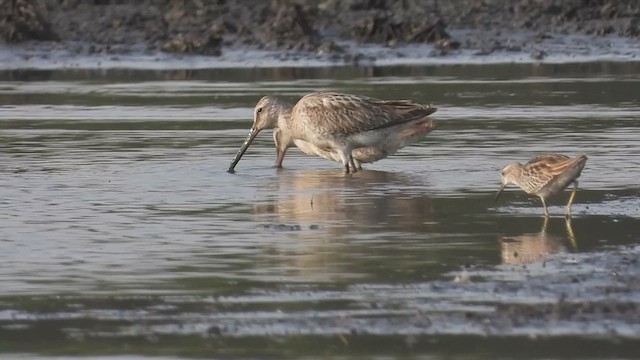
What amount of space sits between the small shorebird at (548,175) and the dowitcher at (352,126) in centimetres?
349

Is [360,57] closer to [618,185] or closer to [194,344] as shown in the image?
[618,185]

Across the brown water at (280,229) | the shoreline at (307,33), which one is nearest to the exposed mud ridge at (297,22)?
the shoreline at (307,33)

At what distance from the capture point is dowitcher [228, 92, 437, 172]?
56.6ft

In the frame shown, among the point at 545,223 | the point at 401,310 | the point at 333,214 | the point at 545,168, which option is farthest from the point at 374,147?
the point at 401,310

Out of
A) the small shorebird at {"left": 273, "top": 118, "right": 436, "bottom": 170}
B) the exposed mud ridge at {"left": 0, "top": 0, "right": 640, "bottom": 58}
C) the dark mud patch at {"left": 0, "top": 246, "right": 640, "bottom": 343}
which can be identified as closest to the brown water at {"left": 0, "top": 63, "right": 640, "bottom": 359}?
the dark mud patch at {"left": 0, "top": 246, "right": 640, "bottom": 343}

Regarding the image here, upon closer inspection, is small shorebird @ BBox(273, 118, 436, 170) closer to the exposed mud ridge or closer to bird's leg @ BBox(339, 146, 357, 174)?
bird's leg @ BBox(339, 146, 357, 174)

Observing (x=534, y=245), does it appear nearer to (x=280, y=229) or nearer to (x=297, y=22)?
(x=280, y=229)

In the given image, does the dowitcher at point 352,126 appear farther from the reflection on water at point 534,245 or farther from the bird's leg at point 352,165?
the reflection on water at point 534,245

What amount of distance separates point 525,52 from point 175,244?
18329 mm

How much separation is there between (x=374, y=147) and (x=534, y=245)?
554cm

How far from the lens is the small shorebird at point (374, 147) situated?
57.1ft

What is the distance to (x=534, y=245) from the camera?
12016mm

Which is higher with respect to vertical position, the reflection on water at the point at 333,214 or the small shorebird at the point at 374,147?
the reflection on water at the point at 333,214

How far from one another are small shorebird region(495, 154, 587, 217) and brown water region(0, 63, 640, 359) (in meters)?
0.24
